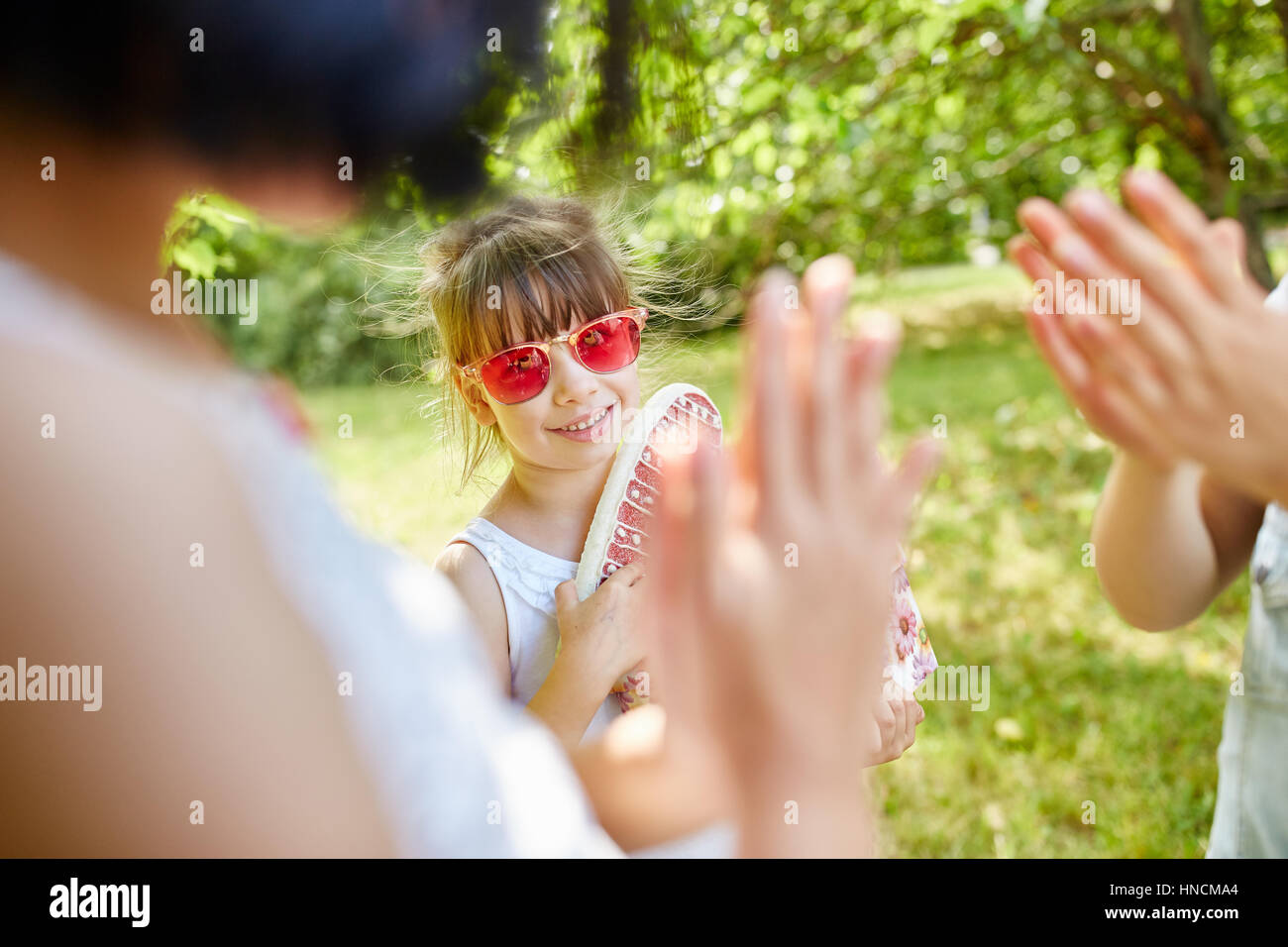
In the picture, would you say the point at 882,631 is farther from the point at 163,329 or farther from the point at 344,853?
the point at 163,329

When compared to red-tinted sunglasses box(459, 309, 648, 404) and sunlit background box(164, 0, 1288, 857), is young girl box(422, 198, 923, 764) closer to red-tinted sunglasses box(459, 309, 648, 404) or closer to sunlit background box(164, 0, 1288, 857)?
red-tinted sunglasses box(459, 309, 648, 404)

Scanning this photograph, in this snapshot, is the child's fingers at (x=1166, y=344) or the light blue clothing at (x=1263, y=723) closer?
the child's fingers at (x=1166, y=344)

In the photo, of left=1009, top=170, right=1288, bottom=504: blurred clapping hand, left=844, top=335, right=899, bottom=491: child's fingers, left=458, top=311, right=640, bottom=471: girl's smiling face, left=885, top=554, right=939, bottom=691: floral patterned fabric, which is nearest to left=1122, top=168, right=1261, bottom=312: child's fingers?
left=1009, top=170, right=1288, bottom=504: blurred clapping hand

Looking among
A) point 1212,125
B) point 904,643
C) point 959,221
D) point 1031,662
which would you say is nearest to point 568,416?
point 904,643

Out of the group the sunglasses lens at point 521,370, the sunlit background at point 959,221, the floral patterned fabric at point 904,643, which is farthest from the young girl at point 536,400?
the floral patterned fabric at point 904,643

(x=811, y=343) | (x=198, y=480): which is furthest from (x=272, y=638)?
(x=811, y=343)

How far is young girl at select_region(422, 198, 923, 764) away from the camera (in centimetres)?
129

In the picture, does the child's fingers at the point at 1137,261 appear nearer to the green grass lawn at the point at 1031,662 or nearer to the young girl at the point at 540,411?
the green grass lawn at the point at 1031,662

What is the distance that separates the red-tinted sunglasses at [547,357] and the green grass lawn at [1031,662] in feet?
1.48

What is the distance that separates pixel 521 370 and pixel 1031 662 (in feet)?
7.54

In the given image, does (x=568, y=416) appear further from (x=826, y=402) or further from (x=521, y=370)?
(x=826, y=402)

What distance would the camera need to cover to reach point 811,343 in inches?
21.1

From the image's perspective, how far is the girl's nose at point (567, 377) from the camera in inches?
53.0

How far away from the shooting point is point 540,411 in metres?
1.35
